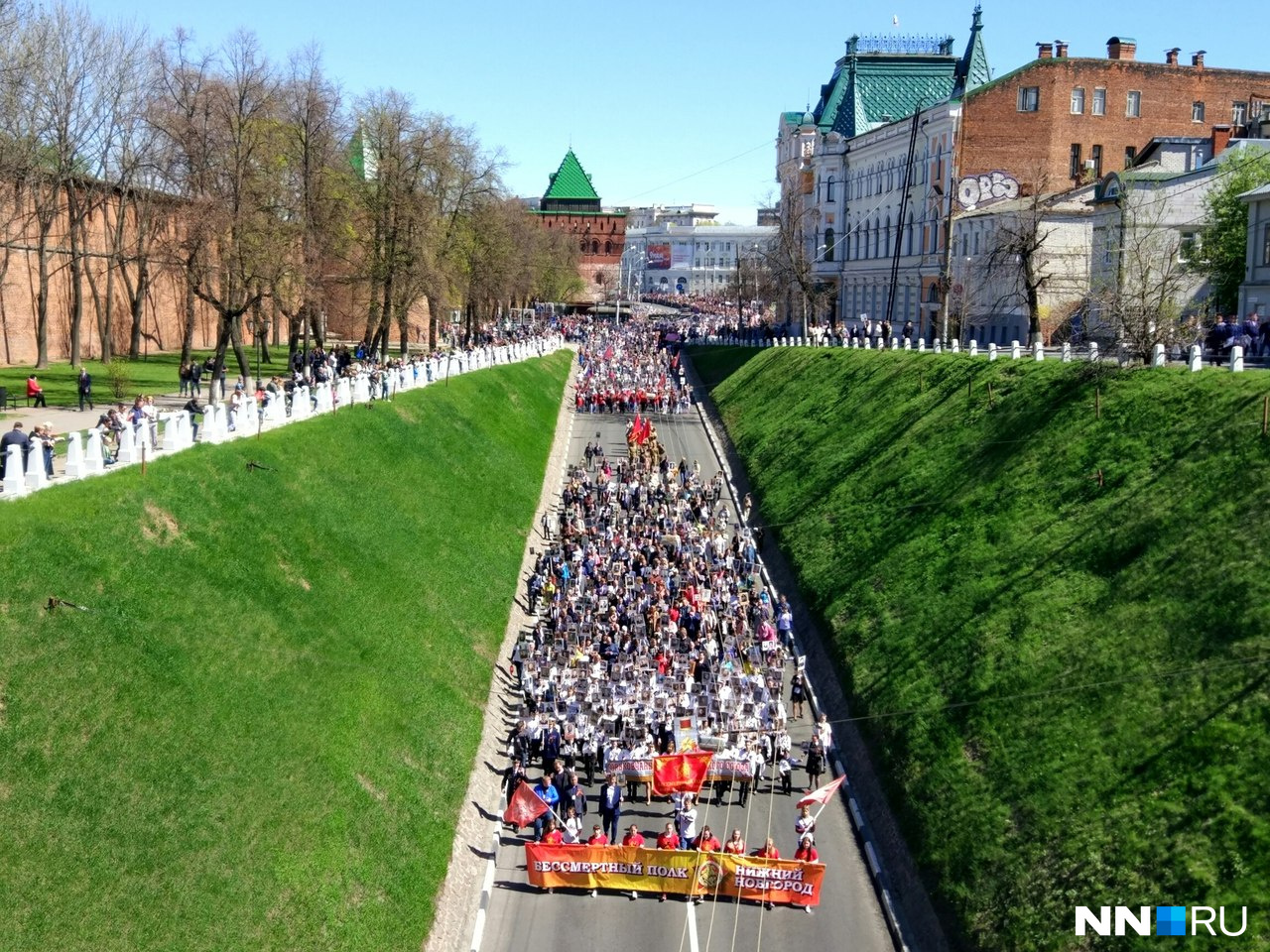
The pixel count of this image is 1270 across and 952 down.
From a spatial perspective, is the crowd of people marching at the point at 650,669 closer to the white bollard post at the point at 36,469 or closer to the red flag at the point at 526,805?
the red flag at the point at 526,805

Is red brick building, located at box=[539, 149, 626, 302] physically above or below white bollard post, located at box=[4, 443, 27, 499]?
above

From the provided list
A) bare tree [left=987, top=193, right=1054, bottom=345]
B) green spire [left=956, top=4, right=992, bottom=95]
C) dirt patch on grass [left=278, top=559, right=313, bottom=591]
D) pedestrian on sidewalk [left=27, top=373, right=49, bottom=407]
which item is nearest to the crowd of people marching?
dirt patch on grass [left=278, top=559, right=313, bottom=591]

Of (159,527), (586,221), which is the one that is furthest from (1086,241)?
(586,221)

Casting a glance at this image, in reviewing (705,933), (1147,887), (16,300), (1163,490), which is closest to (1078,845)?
(1147,887)

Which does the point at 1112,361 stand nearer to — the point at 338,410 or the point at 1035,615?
the point at 1035,615

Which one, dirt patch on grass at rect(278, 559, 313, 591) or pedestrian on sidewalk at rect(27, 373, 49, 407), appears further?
pedestrian on sidewalk at rect(27, 373, 49, 407)

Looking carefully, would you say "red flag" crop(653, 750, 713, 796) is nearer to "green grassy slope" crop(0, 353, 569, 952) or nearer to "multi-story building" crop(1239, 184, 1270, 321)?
"green grassy slope" crop(0, 353, 569, 952)
